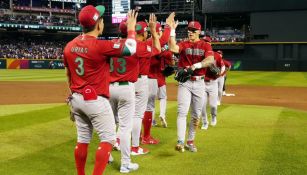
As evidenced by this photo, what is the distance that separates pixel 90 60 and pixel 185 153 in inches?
134

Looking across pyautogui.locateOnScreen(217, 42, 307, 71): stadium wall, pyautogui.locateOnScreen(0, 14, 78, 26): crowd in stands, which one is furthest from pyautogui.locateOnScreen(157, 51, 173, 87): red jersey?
pyautogui.locateOnScreen(0, 14, 78, 26): crowd in stands

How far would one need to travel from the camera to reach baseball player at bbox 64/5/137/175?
14.4 ft

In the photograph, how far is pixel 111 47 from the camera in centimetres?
435

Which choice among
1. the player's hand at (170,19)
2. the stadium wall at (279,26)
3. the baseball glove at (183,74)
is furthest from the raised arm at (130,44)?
the stadium wall at (279,26)

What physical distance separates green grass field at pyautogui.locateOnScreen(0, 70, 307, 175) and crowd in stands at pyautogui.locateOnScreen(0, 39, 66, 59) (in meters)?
41.6

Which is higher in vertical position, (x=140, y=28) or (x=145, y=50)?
(x=140, y=28)

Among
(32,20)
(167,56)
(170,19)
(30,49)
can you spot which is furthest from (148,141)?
(32,20)

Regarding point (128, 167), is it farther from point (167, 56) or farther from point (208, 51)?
point (167, 56)

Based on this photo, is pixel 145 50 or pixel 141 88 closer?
pixel 145 50

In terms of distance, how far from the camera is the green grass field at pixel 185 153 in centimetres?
602

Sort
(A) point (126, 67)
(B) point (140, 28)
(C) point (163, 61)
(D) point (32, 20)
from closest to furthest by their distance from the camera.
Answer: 1. (A) point (126, 67)
2. (B) point (140, 28)
3. (C) point (163, 61)
4. (D) point (32, 20)

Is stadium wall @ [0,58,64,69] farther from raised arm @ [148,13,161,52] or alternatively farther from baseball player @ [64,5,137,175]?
baseball player @ [64,5,137,175]

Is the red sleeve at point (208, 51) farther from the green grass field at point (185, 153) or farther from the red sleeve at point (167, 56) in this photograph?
the green grass field at point (185, 153)

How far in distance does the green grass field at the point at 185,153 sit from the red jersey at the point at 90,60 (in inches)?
74.1
